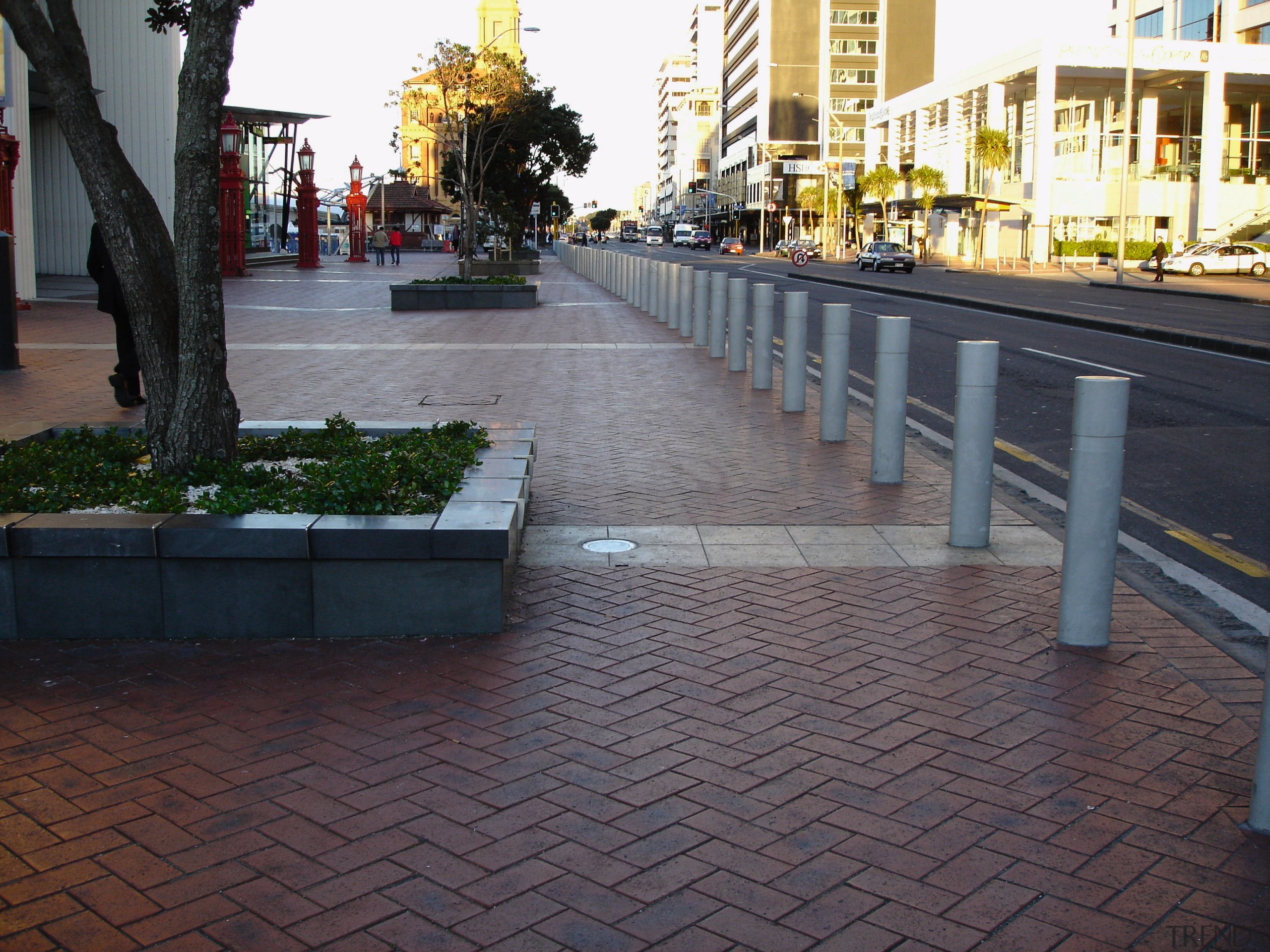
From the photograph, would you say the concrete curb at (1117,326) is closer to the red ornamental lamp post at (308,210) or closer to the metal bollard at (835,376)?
the metal bollard at (835,376)

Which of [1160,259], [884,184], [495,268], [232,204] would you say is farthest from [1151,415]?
[884,184]

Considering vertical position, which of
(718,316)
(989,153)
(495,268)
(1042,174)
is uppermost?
(989,153)

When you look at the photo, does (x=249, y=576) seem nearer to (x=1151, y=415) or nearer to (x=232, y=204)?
(x=1151, y=415)

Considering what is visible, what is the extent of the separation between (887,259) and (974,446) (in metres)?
47.6

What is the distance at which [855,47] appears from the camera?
125000mm

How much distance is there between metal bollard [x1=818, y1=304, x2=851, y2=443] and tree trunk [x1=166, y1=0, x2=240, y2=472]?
484cm

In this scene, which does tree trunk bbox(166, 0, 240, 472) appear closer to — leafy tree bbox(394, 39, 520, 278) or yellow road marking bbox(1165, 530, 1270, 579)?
yellow road marking bbox(1165, 530, 1270, 579)

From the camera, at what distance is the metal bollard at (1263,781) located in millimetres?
3379

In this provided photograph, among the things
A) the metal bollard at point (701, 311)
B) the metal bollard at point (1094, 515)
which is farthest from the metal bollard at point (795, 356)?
the metal bollard at point (1094, 515)

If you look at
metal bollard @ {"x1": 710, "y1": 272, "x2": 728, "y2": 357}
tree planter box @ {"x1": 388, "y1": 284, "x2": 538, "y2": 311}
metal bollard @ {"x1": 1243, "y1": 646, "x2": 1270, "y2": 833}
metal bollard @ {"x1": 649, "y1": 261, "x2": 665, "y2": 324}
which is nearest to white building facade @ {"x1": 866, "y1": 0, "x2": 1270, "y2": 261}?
tree planter box @ {"x1": 388, "y1": 284, "x2": 538, "y2": 311}

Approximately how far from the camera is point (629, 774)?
3.73 m

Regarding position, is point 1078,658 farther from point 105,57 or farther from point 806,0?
point 806,0

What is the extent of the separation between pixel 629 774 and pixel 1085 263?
64.1m

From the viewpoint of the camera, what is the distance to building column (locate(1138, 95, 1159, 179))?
63.2 m
